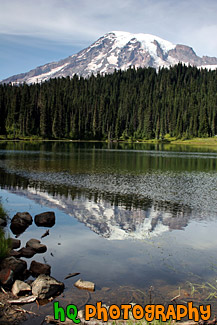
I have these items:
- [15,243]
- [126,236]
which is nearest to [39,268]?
[15,243]

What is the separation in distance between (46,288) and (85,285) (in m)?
1.32

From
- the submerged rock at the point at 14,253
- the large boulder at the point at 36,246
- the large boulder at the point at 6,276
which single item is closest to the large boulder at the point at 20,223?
the large boulder at the point at 36,246

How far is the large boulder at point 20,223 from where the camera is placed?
17.0 meters

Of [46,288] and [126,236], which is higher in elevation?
[46,288]

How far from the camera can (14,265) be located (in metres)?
11.2

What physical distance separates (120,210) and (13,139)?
139 m

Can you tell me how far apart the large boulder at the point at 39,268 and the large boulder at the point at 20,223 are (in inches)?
206

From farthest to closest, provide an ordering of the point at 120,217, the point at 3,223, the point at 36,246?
1. the point at 120,217
2. the point at 3,223
3. the point at 36,246

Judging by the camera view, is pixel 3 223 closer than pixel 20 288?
No

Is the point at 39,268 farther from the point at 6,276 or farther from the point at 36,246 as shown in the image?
the point at 36,246

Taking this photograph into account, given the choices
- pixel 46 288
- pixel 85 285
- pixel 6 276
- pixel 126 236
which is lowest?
pixel 126 236

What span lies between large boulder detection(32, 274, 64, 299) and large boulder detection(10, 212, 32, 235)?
698cm

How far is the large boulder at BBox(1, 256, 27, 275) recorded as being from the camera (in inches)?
437

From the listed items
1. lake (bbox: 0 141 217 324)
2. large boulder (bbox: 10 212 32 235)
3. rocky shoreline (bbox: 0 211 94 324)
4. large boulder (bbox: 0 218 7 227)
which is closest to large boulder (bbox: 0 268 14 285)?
rocky shoreline (bbox: 0 211 94 324)
